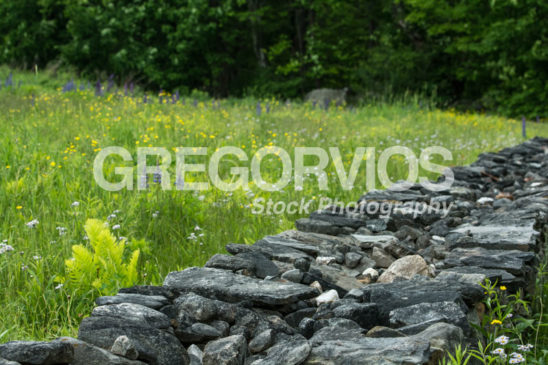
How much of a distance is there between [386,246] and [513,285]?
77cm

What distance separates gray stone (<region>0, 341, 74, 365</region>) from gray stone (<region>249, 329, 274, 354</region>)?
2.17 feet

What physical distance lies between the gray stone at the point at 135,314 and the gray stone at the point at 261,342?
1.09 feet

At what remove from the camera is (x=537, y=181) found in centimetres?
543

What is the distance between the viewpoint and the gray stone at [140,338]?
1.82 meters

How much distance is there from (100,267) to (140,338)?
112 centimetres

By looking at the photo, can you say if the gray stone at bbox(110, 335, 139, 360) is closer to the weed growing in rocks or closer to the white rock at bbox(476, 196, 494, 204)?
the weed growing in rocks

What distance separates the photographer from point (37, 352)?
1618 millimetres

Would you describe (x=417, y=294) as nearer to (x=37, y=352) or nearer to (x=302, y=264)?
(x=302, y=264)

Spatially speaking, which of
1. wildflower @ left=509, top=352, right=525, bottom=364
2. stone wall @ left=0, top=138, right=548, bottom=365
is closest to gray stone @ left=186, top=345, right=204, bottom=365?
stone wall @ left=0, top=138, right=548, bottom=365

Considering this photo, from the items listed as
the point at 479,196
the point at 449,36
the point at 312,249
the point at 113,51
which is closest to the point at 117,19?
the point at 113,51

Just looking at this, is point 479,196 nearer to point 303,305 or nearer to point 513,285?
point 513,285

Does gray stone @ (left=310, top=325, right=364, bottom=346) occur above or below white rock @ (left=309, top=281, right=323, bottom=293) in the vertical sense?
above

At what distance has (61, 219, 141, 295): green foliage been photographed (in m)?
2.71

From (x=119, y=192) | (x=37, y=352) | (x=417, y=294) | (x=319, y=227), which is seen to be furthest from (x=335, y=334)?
(x=119, y=192)
